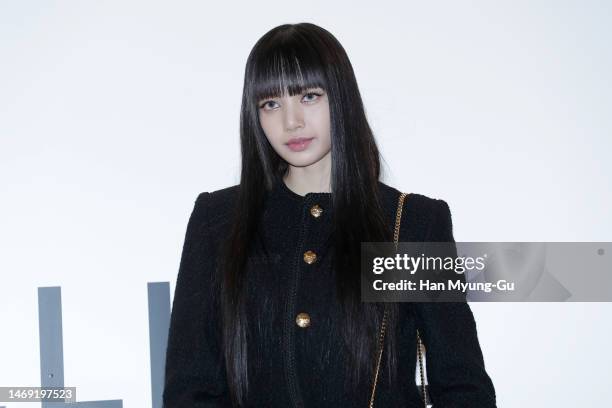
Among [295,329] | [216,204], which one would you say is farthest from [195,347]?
[216,204]

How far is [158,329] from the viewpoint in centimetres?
182

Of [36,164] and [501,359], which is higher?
[36,164]

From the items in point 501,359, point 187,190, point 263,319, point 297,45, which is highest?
point 297,45

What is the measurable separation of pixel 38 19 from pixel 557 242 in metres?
1.46

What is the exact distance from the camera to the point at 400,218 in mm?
1472

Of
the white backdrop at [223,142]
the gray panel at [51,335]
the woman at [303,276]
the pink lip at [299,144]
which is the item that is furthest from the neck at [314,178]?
the gray panel at [51,335]

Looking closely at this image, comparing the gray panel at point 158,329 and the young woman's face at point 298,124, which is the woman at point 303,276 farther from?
the gray panel at point 158,329

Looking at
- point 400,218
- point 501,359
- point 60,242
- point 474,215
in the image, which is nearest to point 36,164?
point 60,242

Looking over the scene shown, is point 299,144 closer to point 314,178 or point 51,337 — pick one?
point 314,178

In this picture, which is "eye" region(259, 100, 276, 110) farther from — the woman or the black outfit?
the black outfit

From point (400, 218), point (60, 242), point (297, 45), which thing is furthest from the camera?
point (60, 242)

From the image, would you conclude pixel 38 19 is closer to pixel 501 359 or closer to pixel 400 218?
pixel 400 218

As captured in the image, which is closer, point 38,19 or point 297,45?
point 297,45

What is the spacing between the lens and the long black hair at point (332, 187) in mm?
1345
